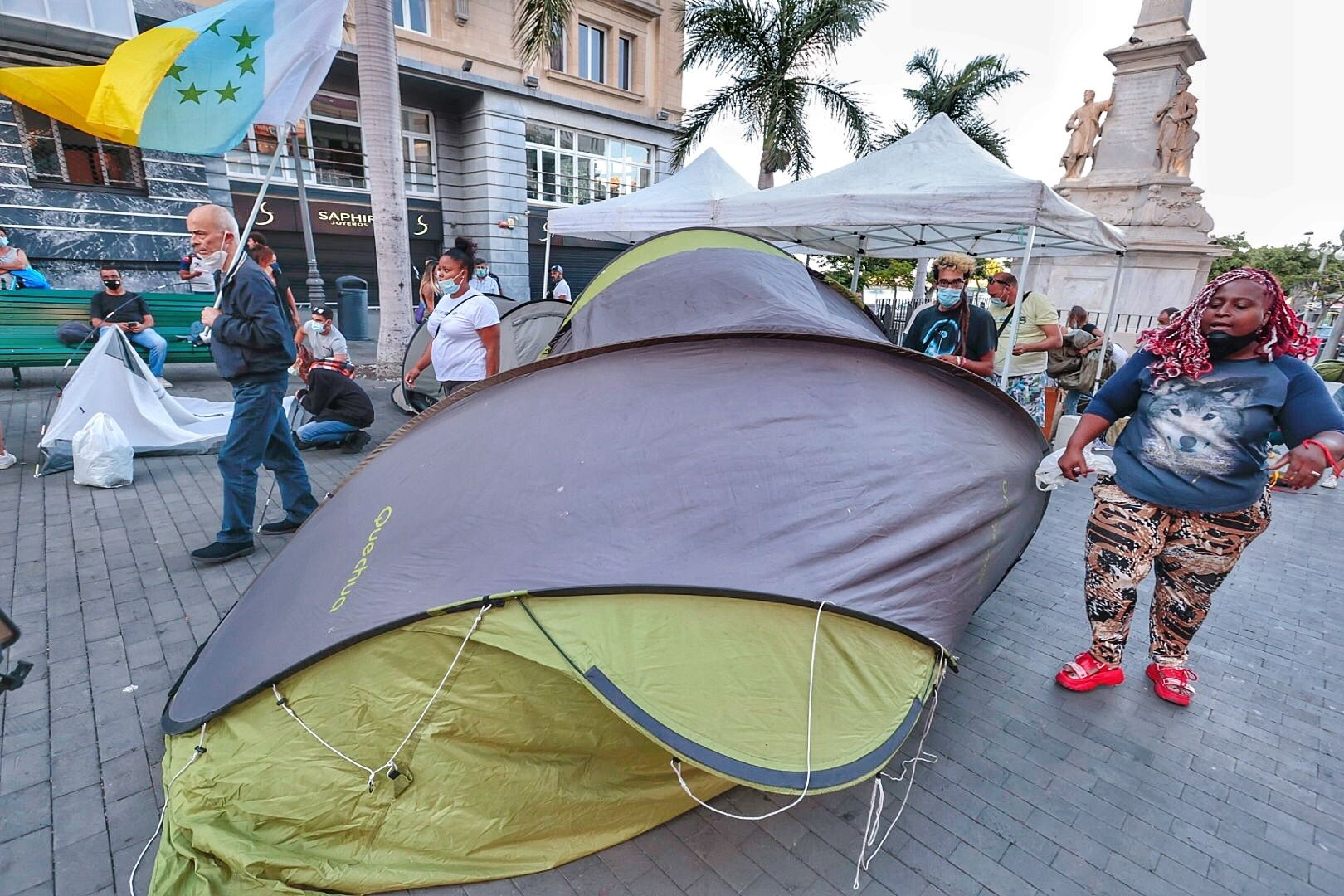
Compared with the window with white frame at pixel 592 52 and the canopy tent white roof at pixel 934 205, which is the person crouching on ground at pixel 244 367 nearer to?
the canopy tent white roof at pixel 934 205

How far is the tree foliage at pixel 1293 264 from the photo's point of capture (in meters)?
28.0

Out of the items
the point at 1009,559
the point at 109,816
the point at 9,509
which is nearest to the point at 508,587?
the point at 109,816

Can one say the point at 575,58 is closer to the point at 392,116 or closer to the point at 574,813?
the point at 392,116

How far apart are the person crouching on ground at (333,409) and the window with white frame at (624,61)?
53.4 feet

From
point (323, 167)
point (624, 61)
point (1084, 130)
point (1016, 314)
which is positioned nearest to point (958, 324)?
point (1016, 314)

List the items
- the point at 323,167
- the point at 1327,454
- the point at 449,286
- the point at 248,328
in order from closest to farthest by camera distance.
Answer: the point at 1327,454 < the point at 248,328 < the point at 449,286 < the point at 323,167

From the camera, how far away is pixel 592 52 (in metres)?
17.9

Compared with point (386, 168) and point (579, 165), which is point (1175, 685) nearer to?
point (386, 168)

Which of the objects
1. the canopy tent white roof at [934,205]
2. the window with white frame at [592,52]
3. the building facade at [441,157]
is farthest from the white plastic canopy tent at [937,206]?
the window with white frame at [592,52]

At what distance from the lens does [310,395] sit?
583 cm

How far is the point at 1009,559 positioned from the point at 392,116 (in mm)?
8768

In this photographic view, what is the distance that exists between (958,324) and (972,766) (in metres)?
3.08

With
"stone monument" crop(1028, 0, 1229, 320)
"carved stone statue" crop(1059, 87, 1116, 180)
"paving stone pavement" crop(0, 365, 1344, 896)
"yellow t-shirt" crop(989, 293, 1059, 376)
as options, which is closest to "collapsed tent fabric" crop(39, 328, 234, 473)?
"paving stone pavement" crop(0, 365, 1344, 896)

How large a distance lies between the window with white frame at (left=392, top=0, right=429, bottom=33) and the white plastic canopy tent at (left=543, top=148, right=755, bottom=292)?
8.43 meters
